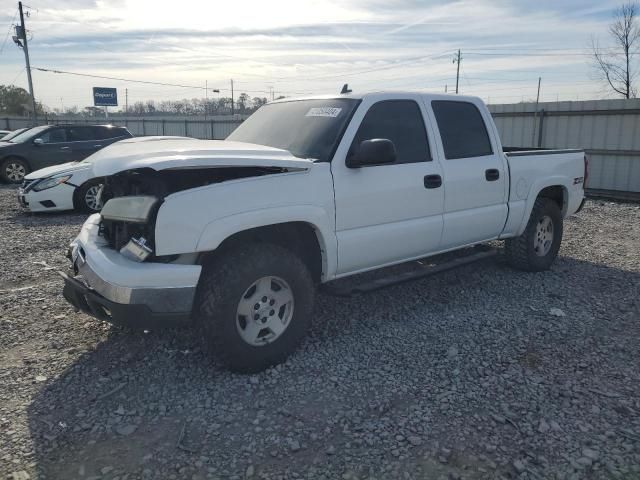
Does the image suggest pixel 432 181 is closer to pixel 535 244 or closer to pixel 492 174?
pixel 492 174

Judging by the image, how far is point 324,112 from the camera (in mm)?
4473

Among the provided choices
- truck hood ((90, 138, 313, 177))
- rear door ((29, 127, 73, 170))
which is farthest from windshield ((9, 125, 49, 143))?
truck hood ((90, 138, 313, 177))

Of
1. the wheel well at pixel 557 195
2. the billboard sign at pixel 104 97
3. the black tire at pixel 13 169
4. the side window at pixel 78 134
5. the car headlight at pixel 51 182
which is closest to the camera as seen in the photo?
the wheel well at pixel 557 195

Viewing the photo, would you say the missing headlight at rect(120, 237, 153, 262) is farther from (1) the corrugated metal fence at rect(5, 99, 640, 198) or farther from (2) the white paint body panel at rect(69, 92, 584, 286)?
(1) the corrugated metal fence at rect(5, 99, 640, 198)

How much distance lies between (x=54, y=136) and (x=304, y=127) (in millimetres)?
11765

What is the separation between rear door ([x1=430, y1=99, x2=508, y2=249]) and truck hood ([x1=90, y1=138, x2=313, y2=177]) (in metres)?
1.67

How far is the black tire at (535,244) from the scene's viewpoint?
20.0ft

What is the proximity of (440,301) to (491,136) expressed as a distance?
180 centimetres

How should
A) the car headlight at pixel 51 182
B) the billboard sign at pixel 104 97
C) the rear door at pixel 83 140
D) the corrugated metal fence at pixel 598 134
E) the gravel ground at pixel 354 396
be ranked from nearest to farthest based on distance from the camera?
1. the gravel ground at pixel 354 396
2. the car headlight at pixel 51 182
3. the corrugated metal fence at pixel 598 134
4. the rear door at pixel 83 140
5. the billboard sign at pixel 104 97

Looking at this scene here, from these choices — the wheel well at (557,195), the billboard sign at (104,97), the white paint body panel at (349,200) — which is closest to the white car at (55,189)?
the white paint body panel at (349,200)

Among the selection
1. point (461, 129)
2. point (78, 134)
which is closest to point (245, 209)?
point (461, 129)

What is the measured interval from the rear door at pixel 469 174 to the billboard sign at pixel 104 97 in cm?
5163

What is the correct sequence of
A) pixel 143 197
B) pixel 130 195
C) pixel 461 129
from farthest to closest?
pixel 461 129 → pixel 130 195 → pixel 143 197

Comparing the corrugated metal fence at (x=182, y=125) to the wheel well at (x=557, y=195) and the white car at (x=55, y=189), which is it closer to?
the white car at (x=55, y=189)
